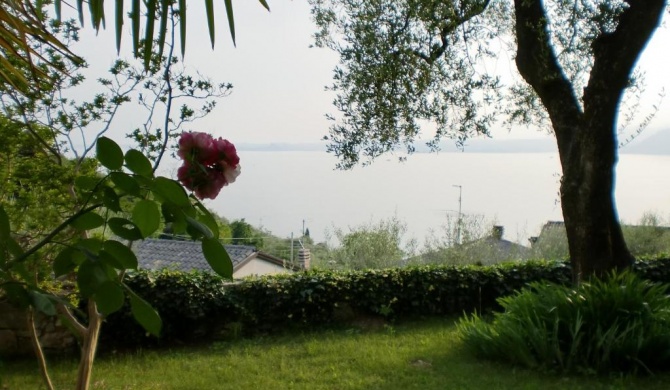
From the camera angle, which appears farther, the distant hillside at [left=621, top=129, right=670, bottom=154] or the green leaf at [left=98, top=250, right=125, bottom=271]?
the distant hillside at [left=621, top=129, right=670, bottom=154]

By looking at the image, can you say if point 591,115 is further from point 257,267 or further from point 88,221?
point 257,267

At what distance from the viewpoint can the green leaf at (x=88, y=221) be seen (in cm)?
137

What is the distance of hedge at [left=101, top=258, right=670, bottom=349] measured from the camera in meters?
7.81

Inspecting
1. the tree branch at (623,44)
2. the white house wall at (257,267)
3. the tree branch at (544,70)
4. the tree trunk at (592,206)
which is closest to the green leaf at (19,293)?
the tree branch at (544,70)

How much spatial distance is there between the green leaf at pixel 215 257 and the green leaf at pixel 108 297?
0.17 meters

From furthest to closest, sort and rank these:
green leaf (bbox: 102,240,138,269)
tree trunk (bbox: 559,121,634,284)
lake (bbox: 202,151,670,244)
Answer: lake (bbox: 202,151,670,244), tree trunk (bbox: 559,121,634,284), green leaf (bbox: 102,240,138,269)

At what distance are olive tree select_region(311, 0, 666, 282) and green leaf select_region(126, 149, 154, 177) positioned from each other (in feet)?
16.9

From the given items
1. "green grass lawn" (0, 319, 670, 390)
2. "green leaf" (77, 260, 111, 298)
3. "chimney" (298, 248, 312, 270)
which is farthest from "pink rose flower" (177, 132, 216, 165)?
"chimney" (298, 248, 312, 270)

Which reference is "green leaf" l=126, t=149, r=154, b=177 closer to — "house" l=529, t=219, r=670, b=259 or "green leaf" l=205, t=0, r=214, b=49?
"green leaf" l=205, t=0, r=214, b=49

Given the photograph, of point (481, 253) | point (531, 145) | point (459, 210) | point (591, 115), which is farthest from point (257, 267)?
point (591, 115)

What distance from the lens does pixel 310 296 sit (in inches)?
335

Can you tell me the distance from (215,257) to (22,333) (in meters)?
6.97

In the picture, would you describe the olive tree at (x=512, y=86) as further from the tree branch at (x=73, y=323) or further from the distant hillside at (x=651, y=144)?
the tree branch at (x=73, y=323)

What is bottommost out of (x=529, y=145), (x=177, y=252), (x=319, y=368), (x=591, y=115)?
(x=319, y=368)
